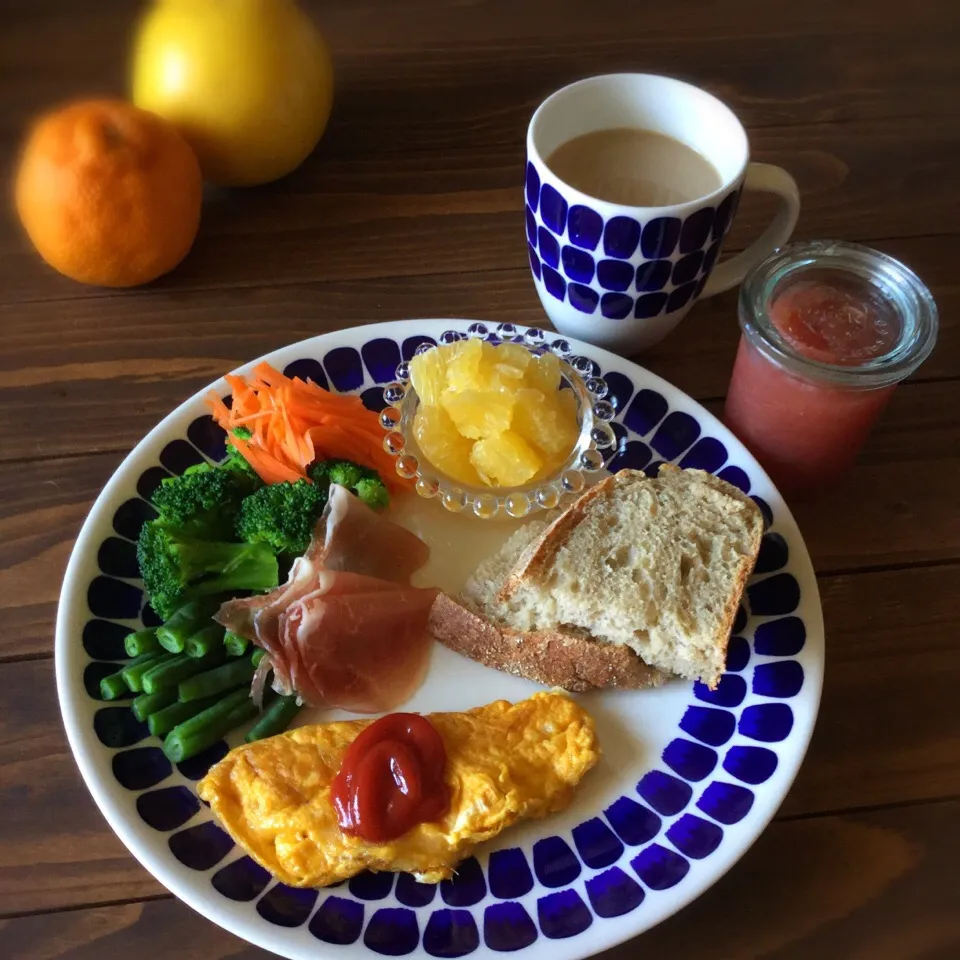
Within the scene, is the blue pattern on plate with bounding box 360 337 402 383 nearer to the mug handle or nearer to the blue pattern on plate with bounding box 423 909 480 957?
the mug handle

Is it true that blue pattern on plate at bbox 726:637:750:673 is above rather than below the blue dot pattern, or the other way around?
below

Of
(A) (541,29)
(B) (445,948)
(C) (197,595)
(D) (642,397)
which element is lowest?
(B) (445,948)

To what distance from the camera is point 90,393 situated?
8.25 feet

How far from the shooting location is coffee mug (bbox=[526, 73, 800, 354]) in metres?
2.13

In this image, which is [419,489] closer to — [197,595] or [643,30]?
[197,595]

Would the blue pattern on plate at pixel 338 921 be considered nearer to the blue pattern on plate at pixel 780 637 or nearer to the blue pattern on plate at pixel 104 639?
the blue pattern on plate at pixel 104 639

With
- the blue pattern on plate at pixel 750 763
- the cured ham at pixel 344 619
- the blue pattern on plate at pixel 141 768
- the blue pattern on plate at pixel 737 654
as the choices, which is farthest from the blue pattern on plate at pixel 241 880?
the blue pattern on plate at pixel 737 654

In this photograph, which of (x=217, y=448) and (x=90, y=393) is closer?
(x=217, y=448)

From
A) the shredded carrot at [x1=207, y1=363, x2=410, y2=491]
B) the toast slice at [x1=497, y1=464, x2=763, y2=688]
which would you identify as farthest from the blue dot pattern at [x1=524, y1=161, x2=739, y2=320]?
the shredded carrot at [x1=207, y1=363, x2=410, y2=491]

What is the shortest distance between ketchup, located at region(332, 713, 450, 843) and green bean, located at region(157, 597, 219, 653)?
1.38 feet

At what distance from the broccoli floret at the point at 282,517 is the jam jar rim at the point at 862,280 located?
3.37 feet

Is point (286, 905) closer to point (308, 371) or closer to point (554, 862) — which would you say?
point (554, 862)

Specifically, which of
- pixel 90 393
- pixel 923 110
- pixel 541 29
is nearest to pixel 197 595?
pixel 90 393

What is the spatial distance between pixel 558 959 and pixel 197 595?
1005 millimetres
